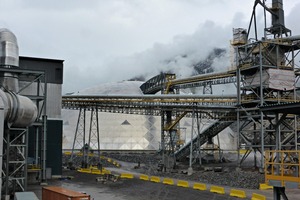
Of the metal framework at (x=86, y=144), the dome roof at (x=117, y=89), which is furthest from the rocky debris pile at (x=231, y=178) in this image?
the dome roof at (x=117, y=89)

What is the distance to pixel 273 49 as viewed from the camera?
138 ft

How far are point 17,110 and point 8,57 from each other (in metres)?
5.87

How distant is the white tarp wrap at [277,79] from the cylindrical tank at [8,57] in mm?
25749

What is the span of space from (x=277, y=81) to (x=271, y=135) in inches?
244

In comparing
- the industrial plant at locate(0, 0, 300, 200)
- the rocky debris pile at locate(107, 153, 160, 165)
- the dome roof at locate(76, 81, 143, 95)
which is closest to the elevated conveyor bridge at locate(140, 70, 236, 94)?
the industrial plant at locate(0, 0, 300, 200)

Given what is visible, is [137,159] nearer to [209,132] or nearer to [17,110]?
[209,132]

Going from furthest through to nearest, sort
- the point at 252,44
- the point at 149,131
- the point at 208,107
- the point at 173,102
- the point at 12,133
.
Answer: the point at 149,131
the point at 173,102
the point at 208,107
the point at 252,44
the point at 12,133

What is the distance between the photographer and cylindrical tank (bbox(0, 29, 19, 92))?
25.3 m

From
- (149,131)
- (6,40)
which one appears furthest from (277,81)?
(149,131)

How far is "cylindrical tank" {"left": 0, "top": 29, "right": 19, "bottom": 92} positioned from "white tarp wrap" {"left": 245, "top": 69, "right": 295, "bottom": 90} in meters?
25.7

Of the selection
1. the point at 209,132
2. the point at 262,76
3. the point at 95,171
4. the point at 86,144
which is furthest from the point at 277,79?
the point at 86,144

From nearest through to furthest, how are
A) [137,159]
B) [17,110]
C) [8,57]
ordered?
1. [17,110]
2. [8,57]
3. [137,159]

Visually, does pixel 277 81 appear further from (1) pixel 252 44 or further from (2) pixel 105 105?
(2) pixel 105 105

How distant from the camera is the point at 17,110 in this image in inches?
882
